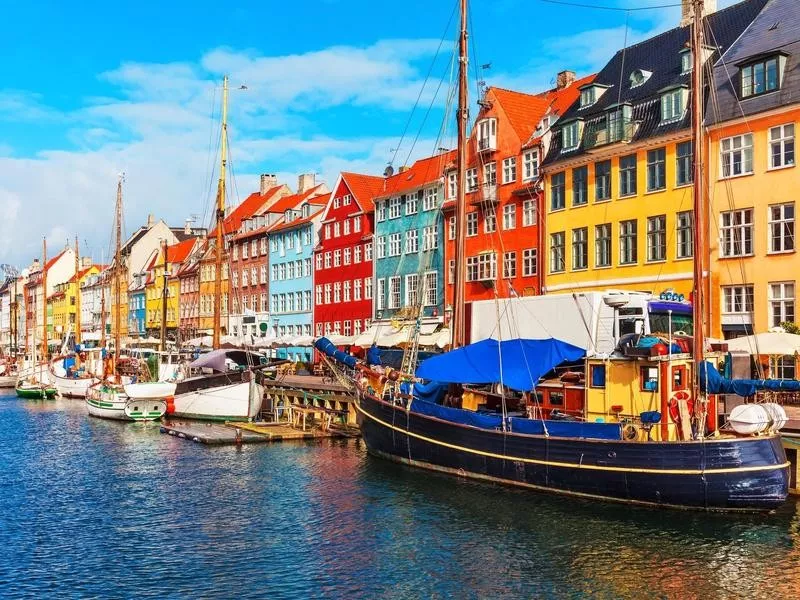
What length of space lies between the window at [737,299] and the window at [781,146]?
5401 mm

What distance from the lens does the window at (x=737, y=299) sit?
3822 centimetres

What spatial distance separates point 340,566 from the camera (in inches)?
760

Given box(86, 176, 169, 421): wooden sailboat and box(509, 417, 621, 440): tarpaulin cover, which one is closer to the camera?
box(509, 417, 621, 440): tarpaulin cover

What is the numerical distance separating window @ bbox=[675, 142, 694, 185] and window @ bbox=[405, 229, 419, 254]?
76.1 feet

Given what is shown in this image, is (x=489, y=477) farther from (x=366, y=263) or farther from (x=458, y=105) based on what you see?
(x=366, y=263)

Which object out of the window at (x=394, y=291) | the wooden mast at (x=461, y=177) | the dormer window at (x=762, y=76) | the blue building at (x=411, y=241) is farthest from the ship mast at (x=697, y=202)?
the window at (x=394, y=291)

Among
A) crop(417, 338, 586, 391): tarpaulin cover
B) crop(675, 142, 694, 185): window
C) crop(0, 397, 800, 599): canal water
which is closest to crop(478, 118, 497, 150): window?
crop(675, 142, 694, 185): window

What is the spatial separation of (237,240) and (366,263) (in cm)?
2537

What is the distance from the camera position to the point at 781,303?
37219mm

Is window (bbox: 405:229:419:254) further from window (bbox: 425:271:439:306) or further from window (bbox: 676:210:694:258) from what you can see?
window (bbox: 676:210:694:258)

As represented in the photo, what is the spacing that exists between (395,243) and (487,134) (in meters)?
13.6

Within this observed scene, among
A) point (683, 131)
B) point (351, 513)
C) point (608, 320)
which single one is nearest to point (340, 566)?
point (351, 513)

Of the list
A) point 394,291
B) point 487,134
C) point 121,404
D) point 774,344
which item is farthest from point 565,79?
point 121,404

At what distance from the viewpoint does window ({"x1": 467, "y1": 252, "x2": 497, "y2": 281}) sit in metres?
51.5
